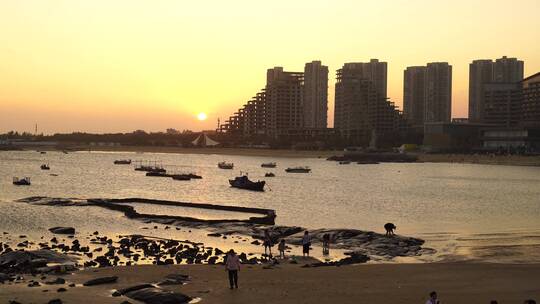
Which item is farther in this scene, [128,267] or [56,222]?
[56,222]

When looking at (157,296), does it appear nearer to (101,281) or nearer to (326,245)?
(101,281)

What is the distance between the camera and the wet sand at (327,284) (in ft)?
68.5

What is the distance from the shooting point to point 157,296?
20.6 metres

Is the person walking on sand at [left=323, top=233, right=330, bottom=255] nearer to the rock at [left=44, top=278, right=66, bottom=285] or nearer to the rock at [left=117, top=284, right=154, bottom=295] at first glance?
the rock at [left=117, top=284, right=154, bottom=295]

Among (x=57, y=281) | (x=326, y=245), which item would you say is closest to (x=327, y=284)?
(x=57, y=281)

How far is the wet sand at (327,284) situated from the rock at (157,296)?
0.38m

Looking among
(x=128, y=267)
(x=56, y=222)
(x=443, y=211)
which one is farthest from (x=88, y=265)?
(x=443, y=211)

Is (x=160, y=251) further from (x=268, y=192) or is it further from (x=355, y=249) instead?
(x=268, y=192)

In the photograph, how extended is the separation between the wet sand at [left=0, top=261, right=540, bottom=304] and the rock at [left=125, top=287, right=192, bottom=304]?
0.38m

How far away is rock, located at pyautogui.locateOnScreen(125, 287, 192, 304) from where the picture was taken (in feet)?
66.7

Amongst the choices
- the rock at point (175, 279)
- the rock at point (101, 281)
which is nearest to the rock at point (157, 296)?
the rock at point (175, 279)

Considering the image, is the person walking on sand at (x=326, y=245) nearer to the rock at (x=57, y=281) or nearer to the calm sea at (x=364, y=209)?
the calm sea at (x=364, y=209)

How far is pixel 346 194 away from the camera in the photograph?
76500 mm

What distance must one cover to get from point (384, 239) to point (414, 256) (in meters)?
3.94
